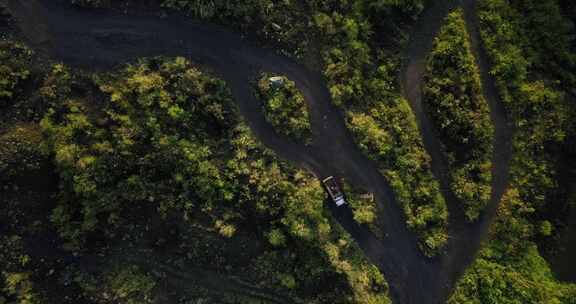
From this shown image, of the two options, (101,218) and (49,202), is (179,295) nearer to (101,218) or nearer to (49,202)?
(101,218)

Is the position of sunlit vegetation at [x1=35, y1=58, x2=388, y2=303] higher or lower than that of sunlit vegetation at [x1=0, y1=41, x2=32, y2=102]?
lower

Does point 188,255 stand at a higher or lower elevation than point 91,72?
lower

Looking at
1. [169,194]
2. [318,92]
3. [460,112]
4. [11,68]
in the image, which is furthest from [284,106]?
[11,68]

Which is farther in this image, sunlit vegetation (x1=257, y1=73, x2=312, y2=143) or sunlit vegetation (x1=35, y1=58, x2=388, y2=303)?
sunlit vegetation (x1=257, y1=73, x2=312, y2=143)

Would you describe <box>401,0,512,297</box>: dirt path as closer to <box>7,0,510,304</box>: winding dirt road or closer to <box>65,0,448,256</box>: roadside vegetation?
<box>7,0,510,304</box>: winding dirt road

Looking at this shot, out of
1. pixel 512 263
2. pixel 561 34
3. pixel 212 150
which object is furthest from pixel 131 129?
pixel 561 34

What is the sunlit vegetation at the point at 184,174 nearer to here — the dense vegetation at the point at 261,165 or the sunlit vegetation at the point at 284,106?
the dense vegetation at the point at 261,165

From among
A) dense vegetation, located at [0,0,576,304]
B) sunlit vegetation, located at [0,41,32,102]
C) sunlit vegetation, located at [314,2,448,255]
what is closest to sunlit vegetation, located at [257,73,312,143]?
dense vegetation, located at [0,0,576,304]
